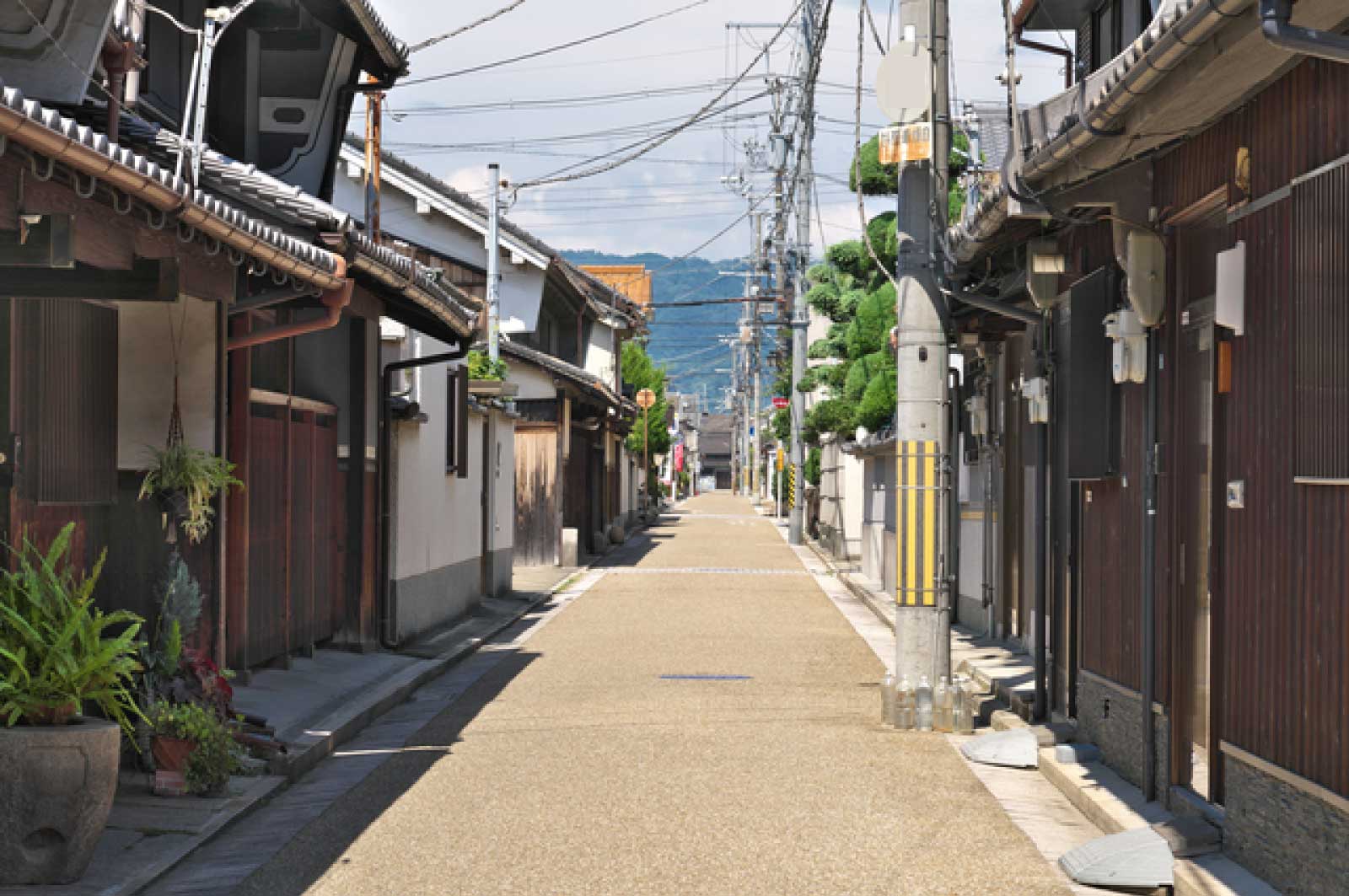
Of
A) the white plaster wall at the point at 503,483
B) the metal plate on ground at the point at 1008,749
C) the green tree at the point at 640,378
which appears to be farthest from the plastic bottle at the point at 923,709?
the green tree at the point at 640,378

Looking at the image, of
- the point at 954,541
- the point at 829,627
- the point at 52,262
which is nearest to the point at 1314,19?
the point at 52,262

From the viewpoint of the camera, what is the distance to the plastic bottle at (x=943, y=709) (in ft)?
38.9

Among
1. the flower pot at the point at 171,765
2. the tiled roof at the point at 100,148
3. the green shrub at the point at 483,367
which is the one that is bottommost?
the flower pot at the point at 171,765

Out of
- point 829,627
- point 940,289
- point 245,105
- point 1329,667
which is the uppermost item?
point 245,105

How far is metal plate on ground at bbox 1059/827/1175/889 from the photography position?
6980mm

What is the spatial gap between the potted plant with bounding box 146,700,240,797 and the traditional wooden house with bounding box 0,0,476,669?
1326 millimetres

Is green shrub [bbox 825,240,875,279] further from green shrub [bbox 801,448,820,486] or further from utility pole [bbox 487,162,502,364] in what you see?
green shrub [bbox 801,448,820,486]

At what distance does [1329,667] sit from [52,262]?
17.7 feet

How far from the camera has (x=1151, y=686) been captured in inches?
341

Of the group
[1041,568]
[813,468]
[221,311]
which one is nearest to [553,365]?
[813,468]

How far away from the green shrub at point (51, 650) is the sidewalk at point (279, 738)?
67 centimetres

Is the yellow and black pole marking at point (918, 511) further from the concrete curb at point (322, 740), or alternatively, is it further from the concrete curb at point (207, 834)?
the concrete curb at point (207, 834)

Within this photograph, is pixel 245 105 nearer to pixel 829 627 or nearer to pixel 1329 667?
pixel 829 627

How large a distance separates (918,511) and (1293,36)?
782 cm
